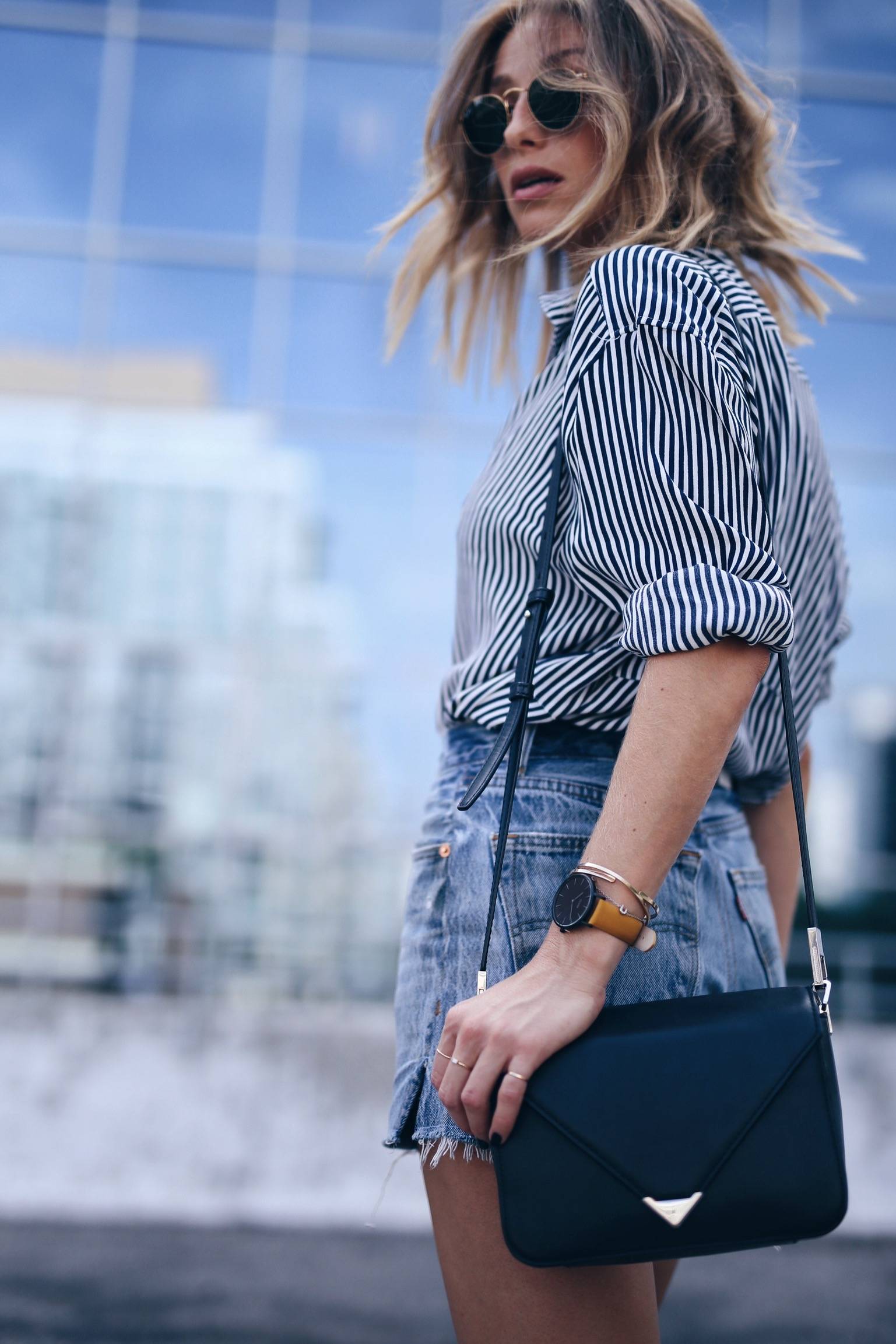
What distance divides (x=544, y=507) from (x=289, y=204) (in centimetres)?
737

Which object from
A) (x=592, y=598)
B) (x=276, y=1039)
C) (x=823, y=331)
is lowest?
(x=276, y=1039)

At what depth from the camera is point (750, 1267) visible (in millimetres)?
3188

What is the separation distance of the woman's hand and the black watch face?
17 mm

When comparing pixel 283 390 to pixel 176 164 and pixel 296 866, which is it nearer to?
pixel 176 164

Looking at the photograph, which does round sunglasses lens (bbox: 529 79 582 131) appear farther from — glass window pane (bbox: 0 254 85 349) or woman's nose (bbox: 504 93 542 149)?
glass window pane (bbox: 0 254 85 349)

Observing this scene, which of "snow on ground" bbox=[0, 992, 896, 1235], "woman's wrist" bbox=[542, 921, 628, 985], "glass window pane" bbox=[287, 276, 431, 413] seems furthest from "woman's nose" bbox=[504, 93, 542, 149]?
"glass window pane" bbox=[287, 276, 431, 413]

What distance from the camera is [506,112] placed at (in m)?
1.46

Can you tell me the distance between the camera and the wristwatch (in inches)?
39.0

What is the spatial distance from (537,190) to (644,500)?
55cm

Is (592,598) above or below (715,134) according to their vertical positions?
below

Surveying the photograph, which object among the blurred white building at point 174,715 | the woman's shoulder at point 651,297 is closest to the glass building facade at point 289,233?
the blurred white building at point 174,715

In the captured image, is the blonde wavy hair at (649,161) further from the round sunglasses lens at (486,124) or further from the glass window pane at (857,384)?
the glass window pane at (857,384)

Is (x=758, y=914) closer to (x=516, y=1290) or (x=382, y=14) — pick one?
(x=516, y=1290)

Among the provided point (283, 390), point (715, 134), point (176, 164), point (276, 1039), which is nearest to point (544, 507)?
point (715, 134)
